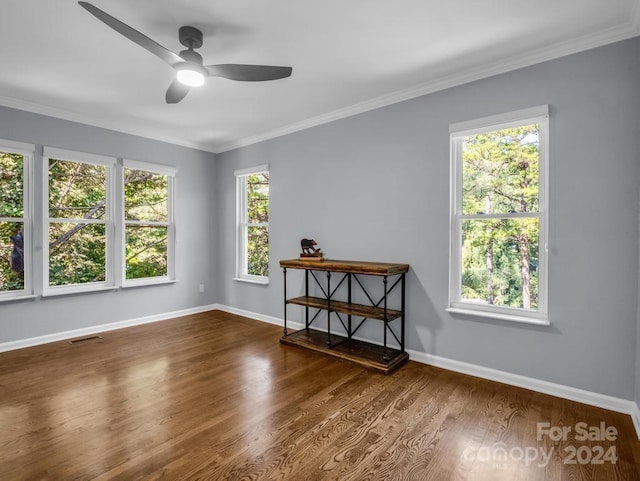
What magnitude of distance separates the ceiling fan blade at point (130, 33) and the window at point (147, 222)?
2.73m

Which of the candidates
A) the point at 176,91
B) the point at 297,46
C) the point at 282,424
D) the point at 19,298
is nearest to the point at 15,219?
the point at 19,298

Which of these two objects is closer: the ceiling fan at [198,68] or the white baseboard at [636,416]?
the white baseboard at [636,416]

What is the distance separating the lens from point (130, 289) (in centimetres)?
459

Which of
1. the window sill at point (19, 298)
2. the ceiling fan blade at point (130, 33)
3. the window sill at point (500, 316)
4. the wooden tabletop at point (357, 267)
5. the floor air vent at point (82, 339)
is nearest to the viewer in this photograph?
the ceiling fan blade at point (130, 33)

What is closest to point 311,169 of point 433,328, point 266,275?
point 266,275

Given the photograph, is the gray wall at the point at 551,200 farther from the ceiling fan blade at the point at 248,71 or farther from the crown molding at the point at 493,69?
the ceiling fan blade at the point at 248,71

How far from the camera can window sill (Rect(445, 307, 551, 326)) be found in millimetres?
2682

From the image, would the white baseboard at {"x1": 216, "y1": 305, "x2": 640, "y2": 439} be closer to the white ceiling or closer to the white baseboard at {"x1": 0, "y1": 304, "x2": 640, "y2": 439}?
the white baseboard at {"x1": 0, "y1": 304, "x2": 640, "y2": 439}

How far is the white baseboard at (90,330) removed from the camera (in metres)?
3.68

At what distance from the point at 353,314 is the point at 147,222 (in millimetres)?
3229

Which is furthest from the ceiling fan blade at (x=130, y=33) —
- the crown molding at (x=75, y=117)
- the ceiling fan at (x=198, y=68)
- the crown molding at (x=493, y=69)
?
the crown molding at (x=75, y=117)

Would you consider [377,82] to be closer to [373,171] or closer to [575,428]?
[373,171]

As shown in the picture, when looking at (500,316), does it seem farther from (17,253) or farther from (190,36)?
(17,253)

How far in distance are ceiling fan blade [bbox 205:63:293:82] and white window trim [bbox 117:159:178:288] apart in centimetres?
271
